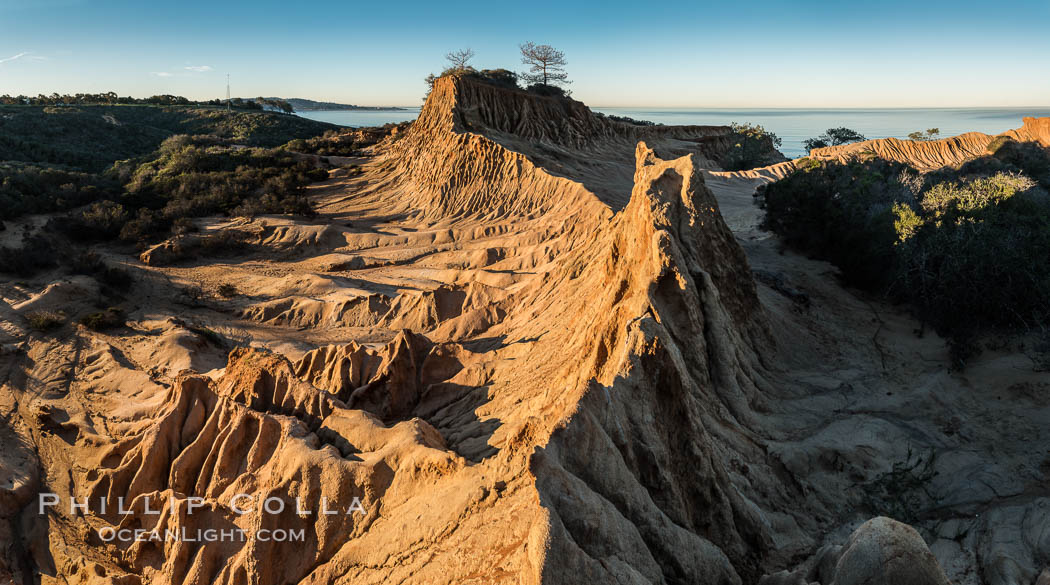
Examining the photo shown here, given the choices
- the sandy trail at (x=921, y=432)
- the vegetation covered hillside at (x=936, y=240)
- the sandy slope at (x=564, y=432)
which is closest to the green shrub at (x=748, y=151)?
the vegetation covered hillside at (x=936, y=240)

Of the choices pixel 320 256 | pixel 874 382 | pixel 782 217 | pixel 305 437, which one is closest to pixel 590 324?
pixel 305 437

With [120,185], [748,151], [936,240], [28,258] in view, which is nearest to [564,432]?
[936,240]

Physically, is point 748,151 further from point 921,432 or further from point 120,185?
point 120,185

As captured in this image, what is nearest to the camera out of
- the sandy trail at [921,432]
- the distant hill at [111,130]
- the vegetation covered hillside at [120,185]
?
the sandy trail at [921,432]

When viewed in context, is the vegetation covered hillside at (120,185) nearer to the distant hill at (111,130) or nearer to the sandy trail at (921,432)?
the distant hill at (111,130)

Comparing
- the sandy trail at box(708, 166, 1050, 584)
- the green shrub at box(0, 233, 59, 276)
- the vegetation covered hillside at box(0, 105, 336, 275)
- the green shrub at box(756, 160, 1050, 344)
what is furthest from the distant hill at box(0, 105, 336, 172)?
the sandy trail at box(708, 166, 1050, 584)

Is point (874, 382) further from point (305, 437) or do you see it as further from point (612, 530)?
point (305, 437)
